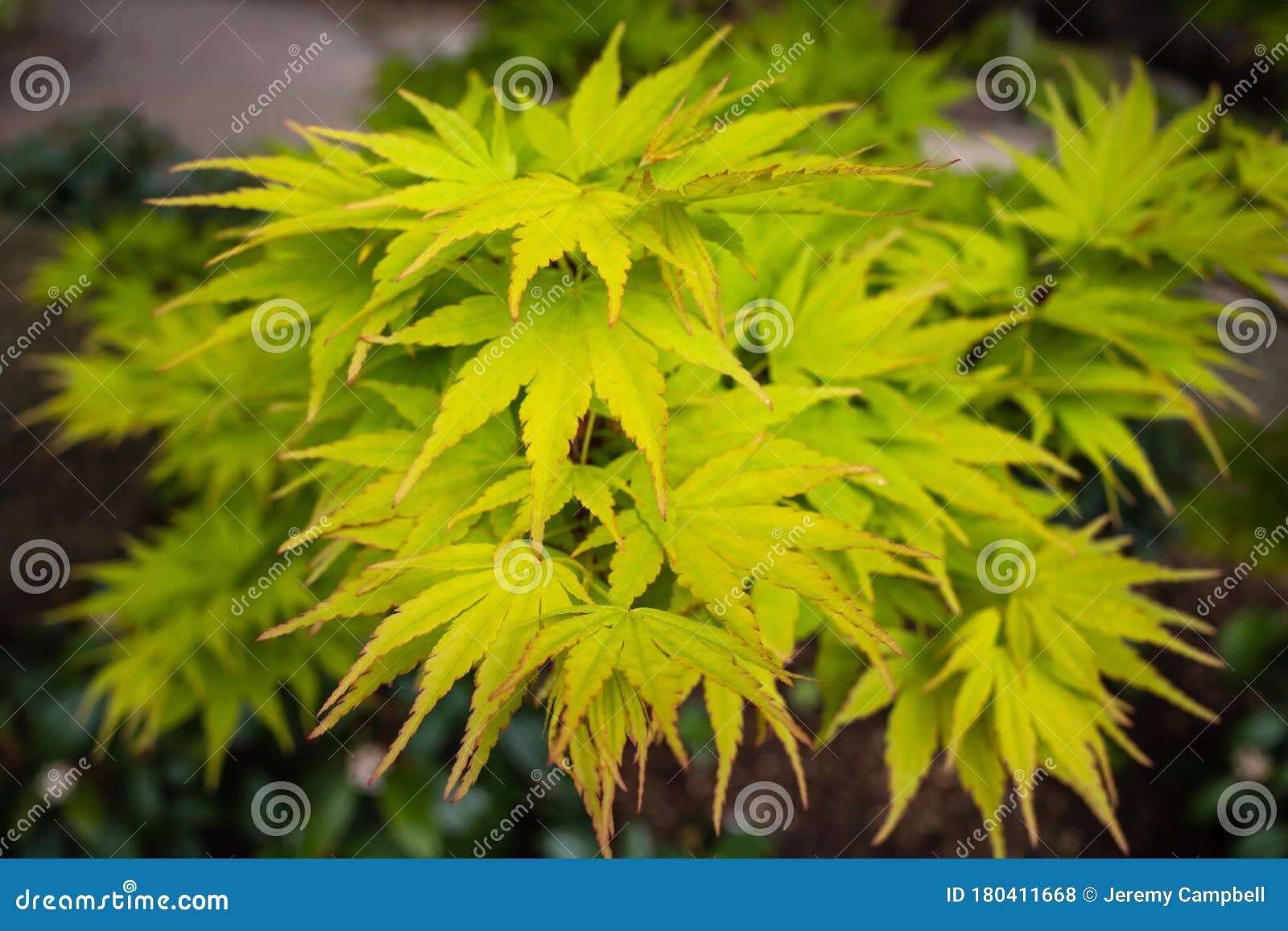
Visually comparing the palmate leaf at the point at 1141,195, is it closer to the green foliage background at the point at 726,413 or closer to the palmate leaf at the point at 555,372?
the green foliage background at the point at 726,413

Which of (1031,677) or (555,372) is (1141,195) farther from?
(555,372)

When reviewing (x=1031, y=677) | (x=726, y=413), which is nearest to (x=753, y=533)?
(x=726, y=413)

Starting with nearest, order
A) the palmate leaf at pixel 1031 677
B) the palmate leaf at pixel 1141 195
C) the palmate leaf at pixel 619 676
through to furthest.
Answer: the palmate leaf at pixel 619 676 → the palmate leaf at pixel 1031 677 → the palmate leaf at pixel 1141 195

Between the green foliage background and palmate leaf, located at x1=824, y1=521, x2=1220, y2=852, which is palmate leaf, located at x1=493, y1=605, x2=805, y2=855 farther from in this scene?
palmate leaf, located at x1=824, y1=521, x2=1220, y2=852

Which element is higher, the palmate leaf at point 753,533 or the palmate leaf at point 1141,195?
the palmate leaf at point 1141,195

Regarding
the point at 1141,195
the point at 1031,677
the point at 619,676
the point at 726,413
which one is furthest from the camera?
the point at 1141,195

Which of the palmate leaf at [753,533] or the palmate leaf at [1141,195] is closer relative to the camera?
the palmate leaf at [753,533]

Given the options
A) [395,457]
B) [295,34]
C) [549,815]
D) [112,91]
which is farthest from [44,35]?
[395,457]

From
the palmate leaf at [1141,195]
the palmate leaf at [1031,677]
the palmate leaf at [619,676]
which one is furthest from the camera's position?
the palmate leaf at [1141,195]

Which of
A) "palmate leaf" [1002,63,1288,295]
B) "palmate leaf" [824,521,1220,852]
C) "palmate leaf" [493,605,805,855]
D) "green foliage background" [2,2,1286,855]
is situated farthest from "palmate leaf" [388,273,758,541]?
"palmate leaf" [1002,63,1288,295]

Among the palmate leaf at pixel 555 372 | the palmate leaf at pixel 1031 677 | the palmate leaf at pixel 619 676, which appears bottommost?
the palmate leaf at pixel 619 676

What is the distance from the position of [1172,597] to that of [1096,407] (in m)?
2.39

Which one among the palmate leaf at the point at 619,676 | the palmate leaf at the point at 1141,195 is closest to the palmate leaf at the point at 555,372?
the palmate leaf at the point at 619,676

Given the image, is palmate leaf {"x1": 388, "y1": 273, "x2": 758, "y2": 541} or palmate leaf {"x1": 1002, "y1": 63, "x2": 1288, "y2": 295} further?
palmate leaf {"x1": 1002, "y1": 63, "x2": 1288, "y2": 295}
